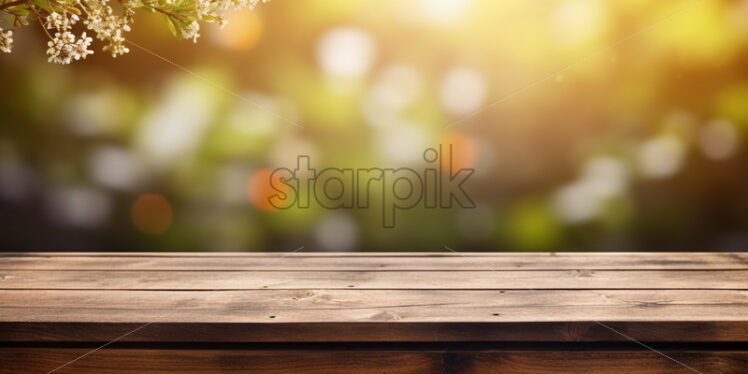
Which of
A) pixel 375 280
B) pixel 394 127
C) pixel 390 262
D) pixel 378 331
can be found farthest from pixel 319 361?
pixel 394 127

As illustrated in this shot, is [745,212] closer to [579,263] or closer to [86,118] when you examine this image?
[579,263]

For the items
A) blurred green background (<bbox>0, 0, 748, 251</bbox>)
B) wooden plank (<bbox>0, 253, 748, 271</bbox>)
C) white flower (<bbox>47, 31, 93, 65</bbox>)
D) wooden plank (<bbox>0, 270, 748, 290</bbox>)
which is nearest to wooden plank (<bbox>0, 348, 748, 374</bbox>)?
wooden plank (<bbox>0, 270, 748, 290</bbox>)

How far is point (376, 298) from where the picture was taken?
110 centimetres

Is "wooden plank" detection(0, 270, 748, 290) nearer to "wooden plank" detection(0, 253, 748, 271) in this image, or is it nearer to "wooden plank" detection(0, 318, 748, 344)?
"wooden plank" detection(0, 253, 748, 271)

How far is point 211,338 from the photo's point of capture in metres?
0.96

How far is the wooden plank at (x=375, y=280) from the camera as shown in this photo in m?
1.21

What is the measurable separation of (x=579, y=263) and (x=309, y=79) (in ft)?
4.05

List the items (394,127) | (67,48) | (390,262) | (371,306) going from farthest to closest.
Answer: (394,127)
(390,262)
(371,306)
(67,48)

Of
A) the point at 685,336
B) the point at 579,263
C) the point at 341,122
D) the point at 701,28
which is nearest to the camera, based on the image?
the point at 685,336

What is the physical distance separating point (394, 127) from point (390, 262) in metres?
0.68

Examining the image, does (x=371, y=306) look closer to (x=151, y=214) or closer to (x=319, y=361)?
(x=319, y=361)

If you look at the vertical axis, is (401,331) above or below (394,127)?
below

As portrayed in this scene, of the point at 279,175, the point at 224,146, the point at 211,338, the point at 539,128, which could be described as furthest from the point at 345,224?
the point at 211,338

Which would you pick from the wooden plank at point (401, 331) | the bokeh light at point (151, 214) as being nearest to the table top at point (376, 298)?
the wooden plank at point (401, 331)
